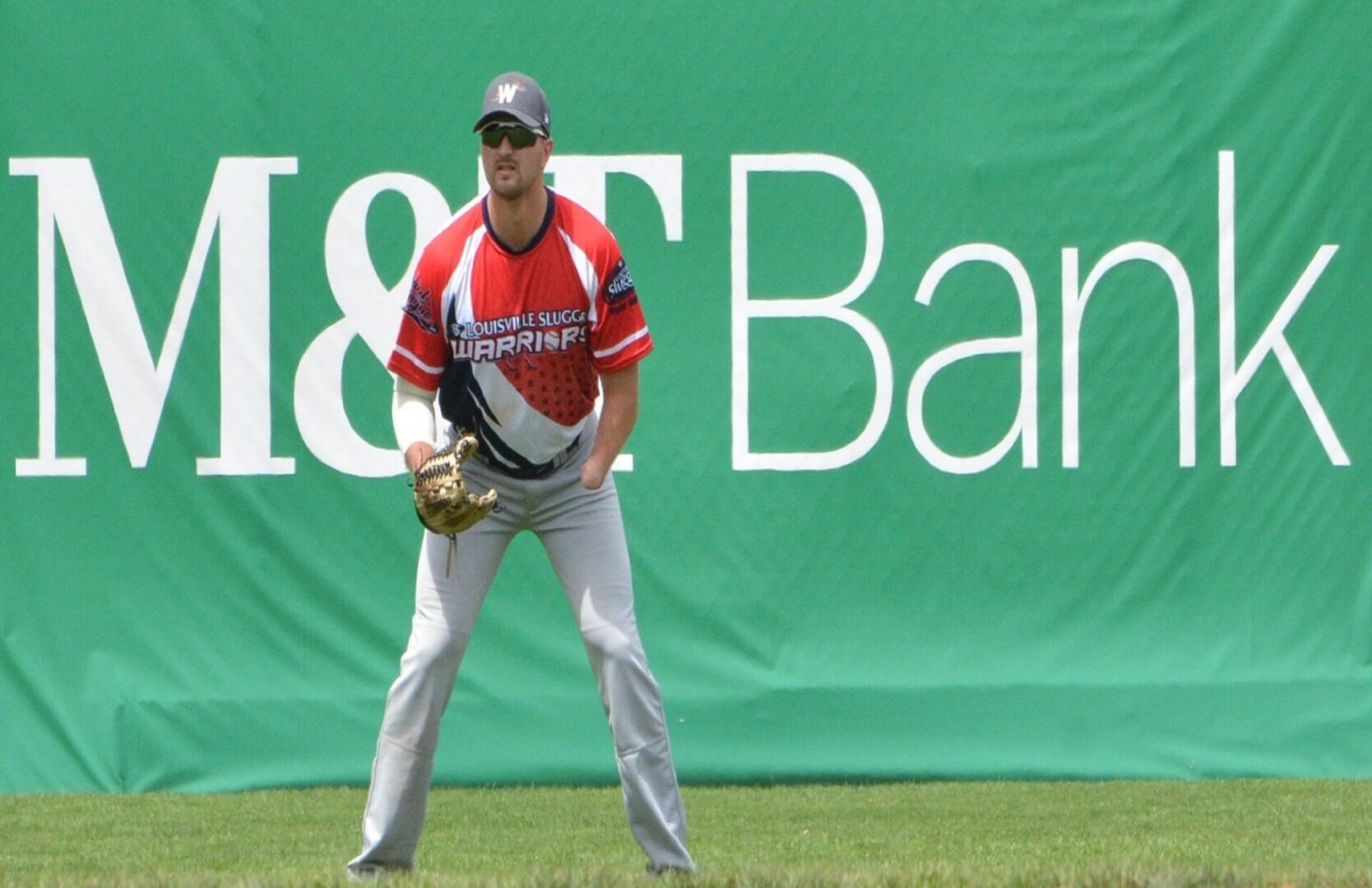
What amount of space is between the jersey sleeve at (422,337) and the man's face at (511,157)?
0.29 m

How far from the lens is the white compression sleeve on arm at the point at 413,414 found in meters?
4.75

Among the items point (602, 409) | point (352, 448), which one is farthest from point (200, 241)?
point (602, 409)

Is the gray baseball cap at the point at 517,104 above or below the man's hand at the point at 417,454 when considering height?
above

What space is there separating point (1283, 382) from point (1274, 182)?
0.73 m

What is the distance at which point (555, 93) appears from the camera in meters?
7.23

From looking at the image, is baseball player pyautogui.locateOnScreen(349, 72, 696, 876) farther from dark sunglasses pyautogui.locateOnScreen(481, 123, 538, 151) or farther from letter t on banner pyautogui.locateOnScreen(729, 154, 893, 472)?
letter t on banner pyautogui.locateOnScreen(729, 154, 893, 472)

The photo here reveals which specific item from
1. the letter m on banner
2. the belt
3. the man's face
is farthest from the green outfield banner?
the man's face

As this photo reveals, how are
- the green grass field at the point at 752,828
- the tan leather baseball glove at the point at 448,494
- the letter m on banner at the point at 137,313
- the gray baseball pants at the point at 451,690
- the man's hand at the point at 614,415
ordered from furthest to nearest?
the letter m on banner at the point at 137,313
the green grass field at the point at 752,828
the man's hand at the point at 614,415
the gray baseball pants at the point at 451,690
the tan leather baseball glove at the point at 448,494

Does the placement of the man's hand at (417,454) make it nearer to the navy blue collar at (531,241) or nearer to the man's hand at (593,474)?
the man's hand at (593,474)

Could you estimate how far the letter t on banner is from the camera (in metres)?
7.22

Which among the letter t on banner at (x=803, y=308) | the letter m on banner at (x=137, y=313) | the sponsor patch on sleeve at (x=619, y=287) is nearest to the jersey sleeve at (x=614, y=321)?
the sponsor patch on sleeve at (x=619, y=287)

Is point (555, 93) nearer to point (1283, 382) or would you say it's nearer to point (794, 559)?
point (794, 559)

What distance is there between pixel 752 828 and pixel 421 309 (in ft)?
7.67

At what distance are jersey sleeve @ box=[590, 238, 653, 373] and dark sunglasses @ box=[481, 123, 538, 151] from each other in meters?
0.33
